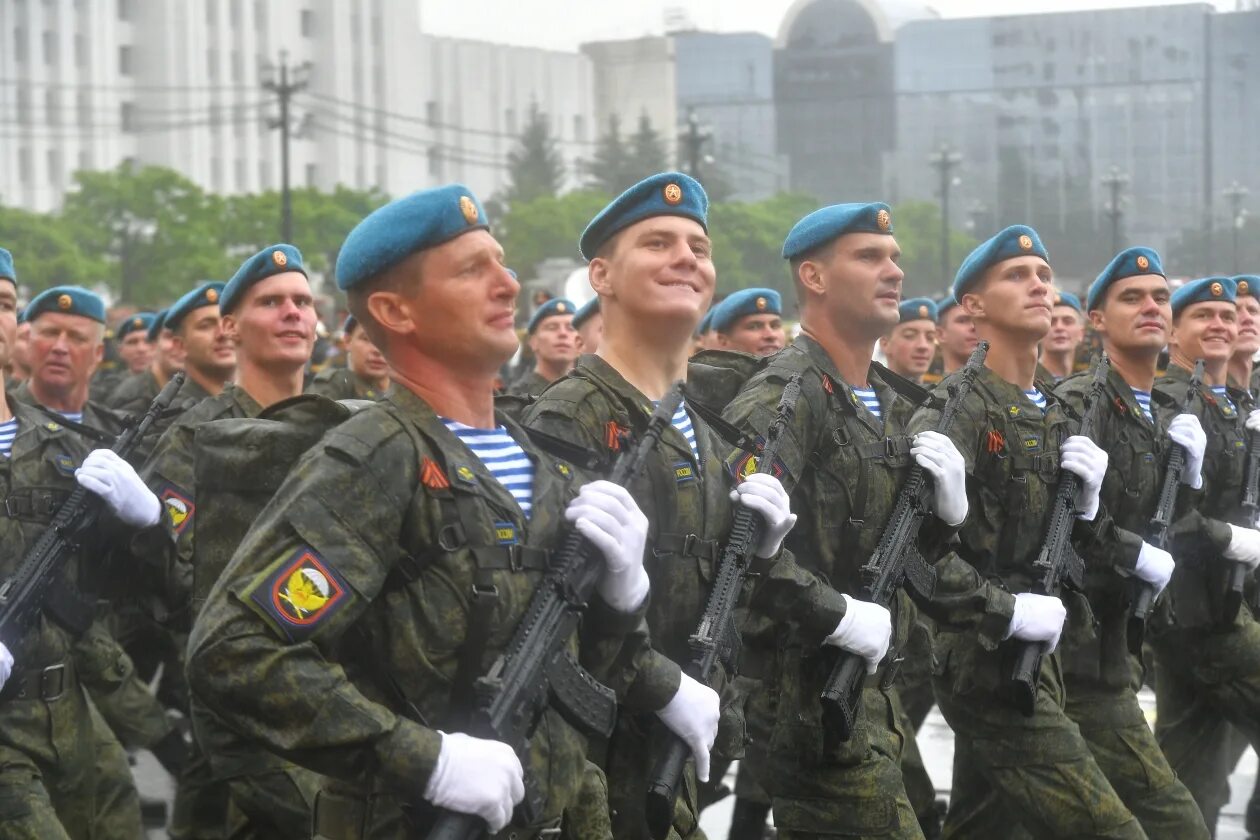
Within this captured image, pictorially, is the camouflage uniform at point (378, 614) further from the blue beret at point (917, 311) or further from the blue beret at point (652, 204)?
the blue beret at point (917, 311)

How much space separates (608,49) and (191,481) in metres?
102

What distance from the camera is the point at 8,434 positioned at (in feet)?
18.7

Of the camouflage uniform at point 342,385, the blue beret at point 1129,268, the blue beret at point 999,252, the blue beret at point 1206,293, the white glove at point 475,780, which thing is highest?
the blue beret at point 999,252

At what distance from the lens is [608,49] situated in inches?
4173

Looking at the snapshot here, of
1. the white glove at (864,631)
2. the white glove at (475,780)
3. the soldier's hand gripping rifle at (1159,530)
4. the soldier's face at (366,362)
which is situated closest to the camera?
the white glove at (475,780)

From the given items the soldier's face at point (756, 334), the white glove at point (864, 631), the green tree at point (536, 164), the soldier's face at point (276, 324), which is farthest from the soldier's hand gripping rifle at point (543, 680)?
the green tree at point (536, 164)

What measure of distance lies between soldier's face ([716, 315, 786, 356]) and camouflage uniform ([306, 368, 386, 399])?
1.76 meters

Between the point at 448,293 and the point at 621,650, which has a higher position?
the point at 448,293

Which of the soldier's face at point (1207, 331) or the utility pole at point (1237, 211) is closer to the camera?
the soldier's face at point (1207, 331)

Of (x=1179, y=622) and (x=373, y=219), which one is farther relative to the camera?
(x=1179, y=622)

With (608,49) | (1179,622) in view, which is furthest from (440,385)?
(608,49)

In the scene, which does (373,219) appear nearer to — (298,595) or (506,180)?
(298,595)

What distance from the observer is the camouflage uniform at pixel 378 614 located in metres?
3.39

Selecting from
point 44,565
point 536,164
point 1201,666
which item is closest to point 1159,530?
point 1201,666
